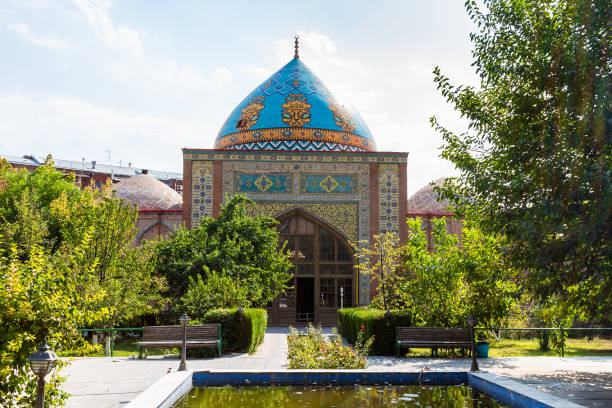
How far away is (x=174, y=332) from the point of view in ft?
33.9

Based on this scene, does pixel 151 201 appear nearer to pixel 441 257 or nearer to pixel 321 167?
pixel 321 167

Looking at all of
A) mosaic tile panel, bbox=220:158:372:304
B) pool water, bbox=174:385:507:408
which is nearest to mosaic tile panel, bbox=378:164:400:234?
mosaic tile panel, bbox=220:158:372:304

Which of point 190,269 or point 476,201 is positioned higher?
point 476,201

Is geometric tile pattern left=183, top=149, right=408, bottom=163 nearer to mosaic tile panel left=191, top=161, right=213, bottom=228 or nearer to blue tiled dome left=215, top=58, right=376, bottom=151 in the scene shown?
mosaic tile panel left=191, top=161, right=213, bottom=228

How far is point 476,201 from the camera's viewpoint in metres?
8.59

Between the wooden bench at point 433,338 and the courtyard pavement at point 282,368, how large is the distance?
293mm

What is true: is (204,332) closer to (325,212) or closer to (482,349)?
(482,349)

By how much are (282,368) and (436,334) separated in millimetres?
3425

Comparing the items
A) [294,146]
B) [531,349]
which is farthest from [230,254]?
[531,349]

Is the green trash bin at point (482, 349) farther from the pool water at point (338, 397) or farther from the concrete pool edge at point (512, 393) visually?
the pool water at point (338, 397)

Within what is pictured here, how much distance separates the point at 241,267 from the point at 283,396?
26.7 feet

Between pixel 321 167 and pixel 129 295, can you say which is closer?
pixel 129 295

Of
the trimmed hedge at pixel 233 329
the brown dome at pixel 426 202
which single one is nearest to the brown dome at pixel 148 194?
the brown dome at pixel 426 202

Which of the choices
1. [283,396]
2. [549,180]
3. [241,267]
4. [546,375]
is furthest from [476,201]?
[241,267]
